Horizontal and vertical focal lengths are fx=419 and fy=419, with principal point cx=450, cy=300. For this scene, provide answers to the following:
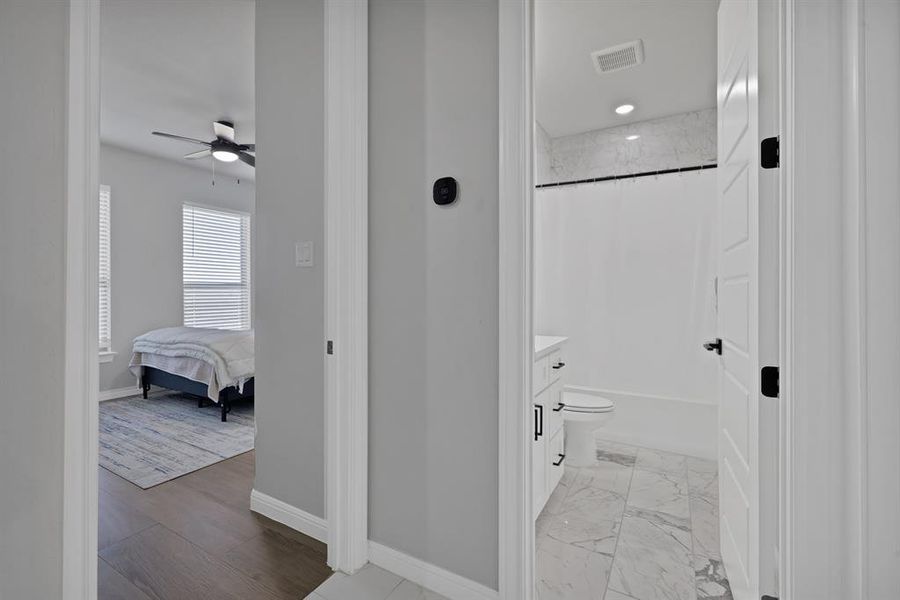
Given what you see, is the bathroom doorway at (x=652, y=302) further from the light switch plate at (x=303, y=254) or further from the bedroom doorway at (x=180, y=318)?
the bedroom doorway at (x=180, y=318)

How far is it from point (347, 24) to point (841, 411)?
1.91 meters

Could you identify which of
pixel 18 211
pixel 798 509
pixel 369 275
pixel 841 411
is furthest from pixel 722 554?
pixel 18 211

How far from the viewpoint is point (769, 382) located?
1.05m

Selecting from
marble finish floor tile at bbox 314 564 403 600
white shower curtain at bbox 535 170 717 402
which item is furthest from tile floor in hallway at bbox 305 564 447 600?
white shower curtain at bbox 535 170 717 402

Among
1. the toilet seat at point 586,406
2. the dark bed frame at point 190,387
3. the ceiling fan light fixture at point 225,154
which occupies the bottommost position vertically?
the dark bed frame at point 190,387

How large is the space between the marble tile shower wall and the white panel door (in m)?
2.01

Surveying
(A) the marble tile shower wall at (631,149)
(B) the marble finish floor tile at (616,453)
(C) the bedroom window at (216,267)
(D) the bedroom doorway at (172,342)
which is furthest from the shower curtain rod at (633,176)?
(C) the bedroom window at (216,267)

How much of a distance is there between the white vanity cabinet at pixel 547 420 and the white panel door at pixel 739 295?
2.36ft

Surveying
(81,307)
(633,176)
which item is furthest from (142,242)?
(633,176)

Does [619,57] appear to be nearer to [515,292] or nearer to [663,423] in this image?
[515,292]

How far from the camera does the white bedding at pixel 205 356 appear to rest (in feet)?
11.9

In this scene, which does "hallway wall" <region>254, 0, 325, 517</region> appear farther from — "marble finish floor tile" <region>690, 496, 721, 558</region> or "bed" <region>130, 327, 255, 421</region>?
"bed" <region>130, 327, 255, 421</region>

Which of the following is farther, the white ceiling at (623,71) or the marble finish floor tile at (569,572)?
the white ceiling at (623,71)

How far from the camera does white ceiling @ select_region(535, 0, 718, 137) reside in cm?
222
